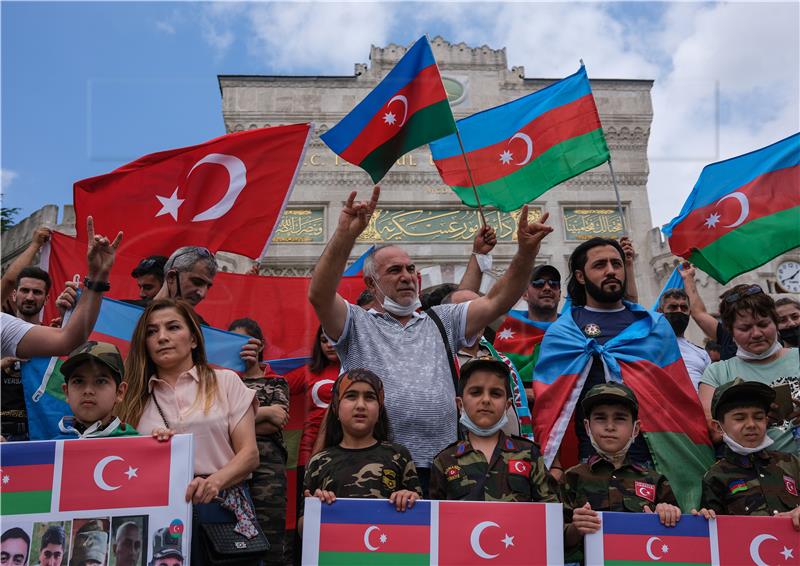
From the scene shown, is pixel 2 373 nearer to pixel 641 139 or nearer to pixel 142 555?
pixel 142 555

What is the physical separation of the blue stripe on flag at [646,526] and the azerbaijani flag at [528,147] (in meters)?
3.40

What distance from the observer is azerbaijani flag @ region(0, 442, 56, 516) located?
284cm

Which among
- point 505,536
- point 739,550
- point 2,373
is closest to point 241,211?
point 2,373

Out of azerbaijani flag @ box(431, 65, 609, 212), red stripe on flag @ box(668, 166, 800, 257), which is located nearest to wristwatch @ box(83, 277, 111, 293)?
azerbaijani flag @ box(431, 65, 609, 212)

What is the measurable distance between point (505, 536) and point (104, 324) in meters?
2.96

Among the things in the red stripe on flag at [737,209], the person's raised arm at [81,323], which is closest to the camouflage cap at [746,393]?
the red stripe on flag at [737,209]

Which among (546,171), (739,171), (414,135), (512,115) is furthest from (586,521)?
(739,171)

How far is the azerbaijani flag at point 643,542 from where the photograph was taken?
9.59ft

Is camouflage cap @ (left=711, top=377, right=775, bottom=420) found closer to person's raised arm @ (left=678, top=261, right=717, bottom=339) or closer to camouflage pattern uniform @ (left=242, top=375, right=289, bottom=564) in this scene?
person's raised arm @ (left=678, top=261, right=717, bottom=339)

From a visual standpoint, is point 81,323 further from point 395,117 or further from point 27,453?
point 395,117

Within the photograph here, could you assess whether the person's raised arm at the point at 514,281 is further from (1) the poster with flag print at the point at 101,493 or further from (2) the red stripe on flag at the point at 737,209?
(2) the red stripe on flag at the point at 737,209

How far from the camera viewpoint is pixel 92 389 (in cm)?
319

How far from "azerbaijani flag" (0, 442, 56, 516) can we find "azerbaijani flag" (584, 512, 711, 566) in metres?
2.03

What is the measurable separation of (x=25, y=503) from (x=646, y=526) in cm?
231
